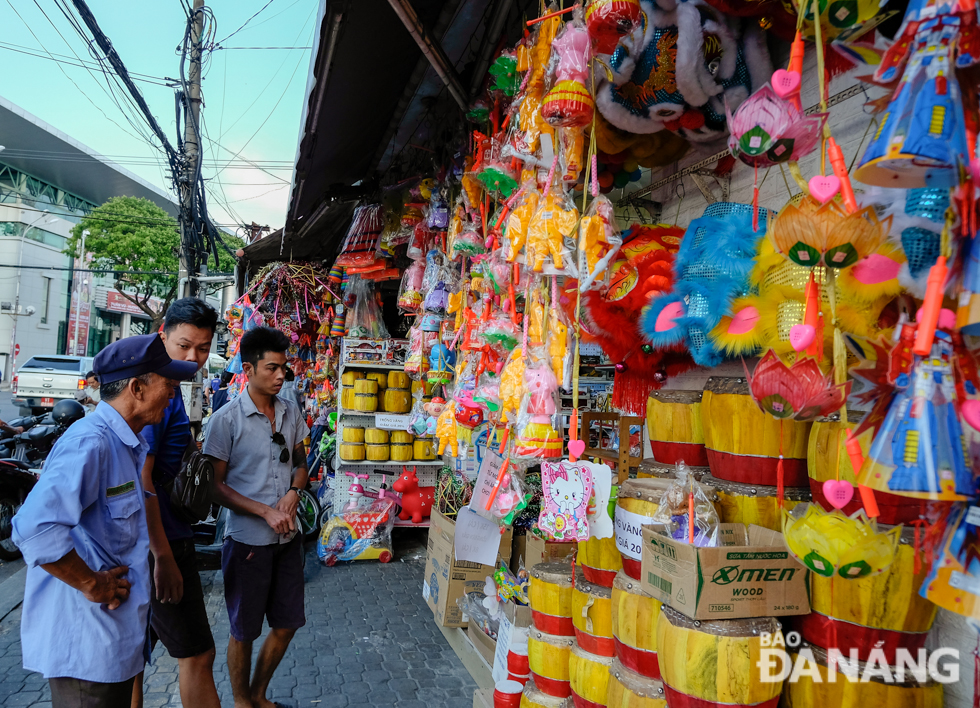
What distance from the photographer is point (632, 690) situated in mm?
1559

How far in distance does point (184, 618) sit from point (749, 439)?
2239 millimetres

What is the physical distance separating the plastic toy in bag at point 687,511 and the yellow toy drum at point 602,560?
1.17 feet

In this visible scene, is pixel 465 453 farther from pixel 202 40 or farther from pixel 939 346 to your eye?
pixel 202 40

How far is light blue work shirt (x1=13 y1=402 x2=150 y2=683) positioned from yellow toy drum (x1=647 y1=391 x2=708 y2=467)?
5.44 feet

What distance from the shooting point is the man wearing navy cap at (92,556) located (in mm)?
1524

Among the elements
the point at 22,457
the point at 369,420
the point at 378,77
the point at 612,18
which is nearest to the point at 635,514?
the point at 612,18

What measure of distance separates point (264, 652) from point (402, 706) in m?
0.77

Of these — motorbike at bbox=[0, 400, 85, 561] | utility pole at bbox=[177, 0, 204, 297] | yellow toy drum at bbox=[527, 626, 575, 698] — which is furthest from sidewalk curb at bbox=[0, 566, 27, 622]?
utility pole at bbox=[177, 0, 204, 297]

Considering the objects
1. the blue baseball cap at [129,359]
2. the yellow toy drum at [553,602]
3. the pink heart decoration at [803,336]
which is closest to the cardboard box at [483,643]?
the yellow toy drum at [553,602]

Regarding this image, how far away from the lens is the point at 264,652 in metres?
2.75

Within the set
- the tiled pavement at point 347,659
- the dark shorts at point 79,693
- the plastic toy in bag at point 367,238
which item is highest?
the plastic toy in bag at point 367,238

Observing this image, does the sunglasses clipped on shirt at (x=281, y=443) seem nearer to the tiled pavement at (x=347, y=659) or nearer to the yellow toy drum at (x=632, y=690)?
the tiled pavement at (x=347, y=659)

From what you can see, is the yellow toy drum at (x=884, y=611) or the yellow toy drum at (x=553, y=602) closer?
the yellow toy drum at (x=884, y=611)

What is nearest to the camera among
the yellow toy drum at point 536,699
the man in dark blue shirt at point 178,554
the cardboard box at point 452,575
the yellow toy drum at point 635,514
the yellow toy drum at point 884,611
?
the yellow toy drum at point 884,611
